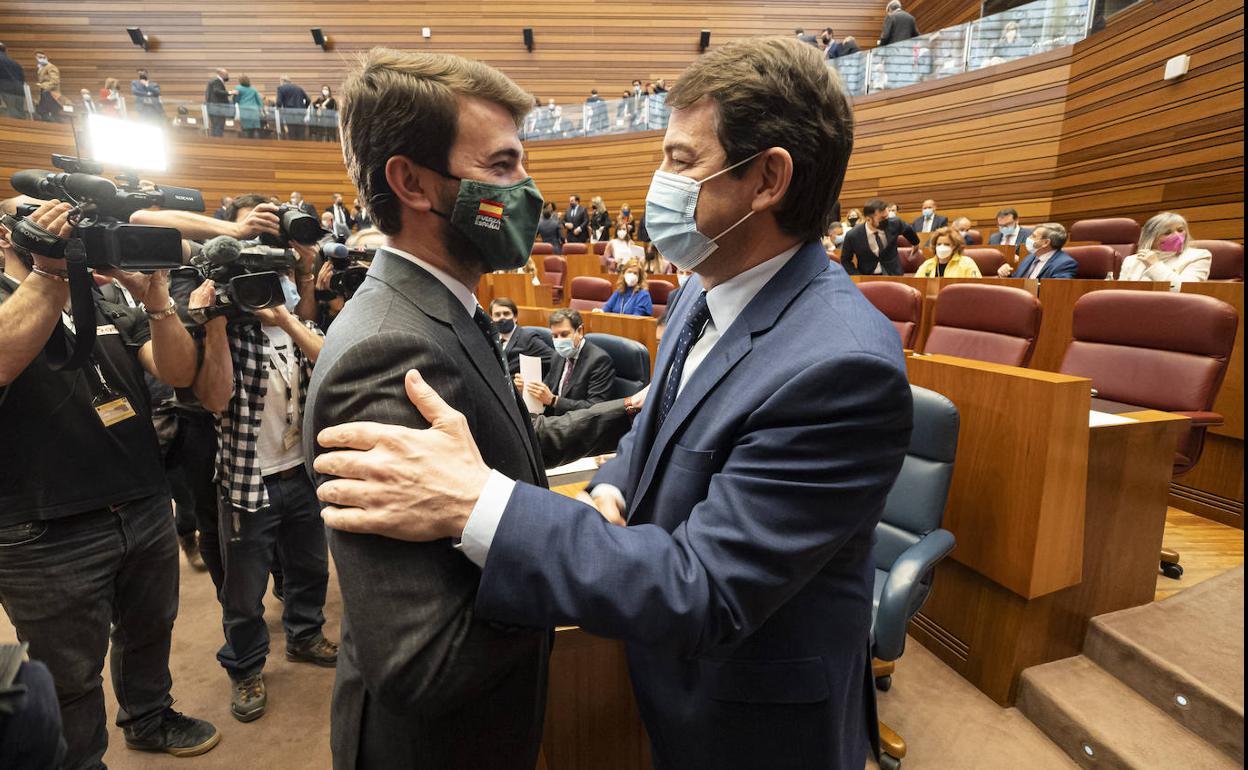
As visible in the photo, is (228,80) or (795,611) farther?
(228,80)

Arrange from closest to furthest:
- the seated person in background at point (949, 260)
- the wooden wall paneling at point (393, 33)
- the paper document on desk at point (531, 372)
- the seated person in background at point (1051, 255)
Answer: the paper document on desk at point (531, 372) < the seated person in background at point (1051, 255) < the seated person in background at point (949, 260) < the wooden wall paneling at point (393, 33)

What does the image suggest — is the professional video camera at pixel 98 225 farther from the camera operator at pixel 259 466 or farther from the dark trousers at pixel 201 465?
the dark trousers at pixel 201 465

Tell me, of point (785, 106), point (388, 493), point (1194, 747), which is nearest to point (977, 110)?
point (1194, 747)

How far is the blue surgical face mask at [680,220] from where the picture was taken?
0.97 metres

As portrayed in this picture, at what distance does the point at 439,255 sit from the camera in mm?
885

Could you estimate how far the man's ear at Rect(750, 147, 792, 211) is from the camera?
871 mm

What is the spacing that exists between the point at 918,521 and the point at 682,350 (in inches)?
43.1

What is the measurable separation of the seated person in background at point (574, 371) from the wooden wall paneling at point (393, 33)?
11.5 meters

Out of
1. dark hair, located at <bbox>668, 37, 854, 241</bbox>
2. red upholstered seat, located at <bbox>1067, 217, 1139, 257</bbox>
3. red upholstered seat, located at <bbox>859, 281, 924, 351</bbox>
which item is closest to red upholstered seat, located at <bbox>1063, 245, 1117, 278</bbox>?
red upholstered seat, located at <bbox>1067, 217, 1139, 257</bbox>

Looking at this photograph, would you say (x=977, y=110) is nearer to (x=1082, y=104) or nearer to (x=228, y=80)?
(x=1082, y=104)

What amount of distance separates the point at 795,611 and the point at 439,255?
73 centimetres

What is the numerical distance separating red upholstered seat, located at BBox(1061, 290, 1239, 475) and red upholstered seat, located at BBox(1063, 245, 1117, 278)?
9.53 ft

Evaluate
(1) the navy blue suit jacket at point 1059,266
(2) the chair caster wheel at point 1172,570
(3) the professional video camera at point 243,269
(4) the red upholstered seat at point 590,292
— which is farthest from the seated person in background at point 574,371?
(1) the navy blue suit jacket at point 1059,266

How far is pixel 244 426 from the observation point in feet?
6.28
